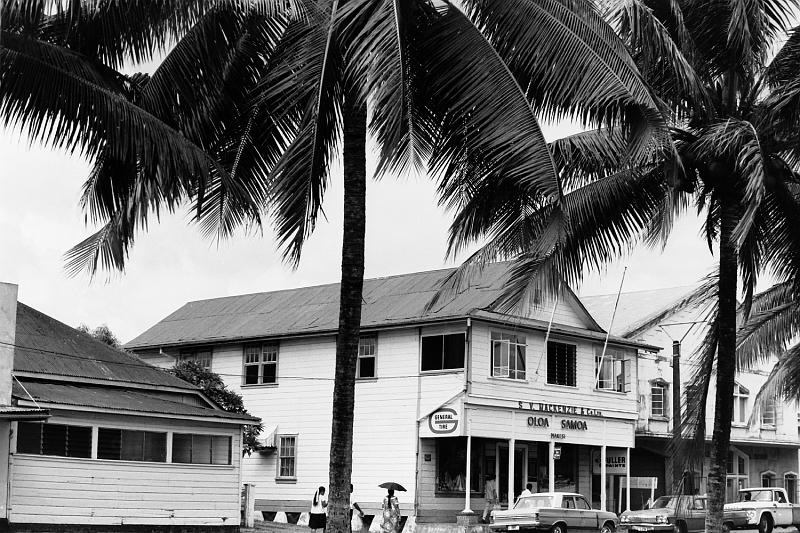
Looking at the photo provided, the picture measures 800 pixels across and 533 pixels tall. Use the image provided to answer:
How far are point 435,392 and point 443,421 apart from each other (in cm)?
125

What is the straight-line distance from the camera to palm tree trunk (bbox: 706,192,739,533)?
17500 mm

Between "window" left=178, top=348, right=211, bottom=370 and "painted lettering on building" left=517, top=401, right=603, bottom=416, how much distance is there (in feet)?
41.8

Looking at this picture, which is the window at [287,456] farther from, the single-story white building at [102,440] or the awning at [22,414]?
the awning at [22,414]

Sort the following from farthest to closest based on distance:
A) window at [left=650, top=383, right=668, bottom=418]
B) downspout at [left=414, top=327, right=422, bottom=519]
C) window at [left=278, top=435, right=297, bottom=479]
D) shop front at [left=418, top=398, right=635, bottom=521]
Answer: window at [left=650, top=383, right=668, bottom=418] → window at [left=278, top=435, right=297, bottom=479] → shop front at [left=418, top=398, right=635, bottom=521] → downspout at [left=414, top=327, right=422, bottom=519]

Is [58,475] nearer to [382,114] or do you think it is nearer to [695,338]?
[382,114]

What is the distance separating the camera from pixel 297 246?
1446 cm

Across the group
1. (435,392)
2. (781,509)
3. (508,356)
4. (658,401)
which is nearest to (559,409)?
(508,356)

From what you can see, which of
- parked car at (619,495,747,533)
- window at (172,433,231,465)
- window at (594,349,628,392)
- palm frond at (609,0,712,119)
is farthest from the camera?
window at (594,349,628,392)

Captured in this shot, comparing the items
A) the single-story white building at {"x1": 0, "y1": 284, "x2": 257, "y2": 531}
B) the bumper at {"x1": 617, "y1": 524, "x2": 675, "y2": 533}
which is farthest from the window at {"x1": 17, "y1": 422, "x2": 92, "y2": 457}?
the bumper at {"x1": 617, "y1": 524, "x2": 675, "y2": 533}

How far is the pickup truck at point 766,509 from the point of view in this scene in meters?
39.2

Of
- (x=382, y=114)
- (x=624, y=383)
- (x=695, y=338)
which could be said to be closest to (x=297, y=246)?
(x=382, y=114)

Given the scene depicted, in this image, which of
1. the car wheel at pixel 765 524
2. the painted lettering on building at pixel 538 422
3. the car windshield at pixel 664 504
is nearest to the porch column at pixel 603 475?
the painted lettering on building at pixel 538 422

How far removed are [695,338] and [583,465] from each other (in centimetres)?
1308

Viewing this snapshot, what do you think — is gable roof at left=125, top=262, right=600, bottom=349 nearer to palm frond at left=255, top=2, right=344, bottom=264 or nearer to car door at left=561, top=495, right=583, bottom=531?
car door at left=561, top=495, right=583, bottom=531
